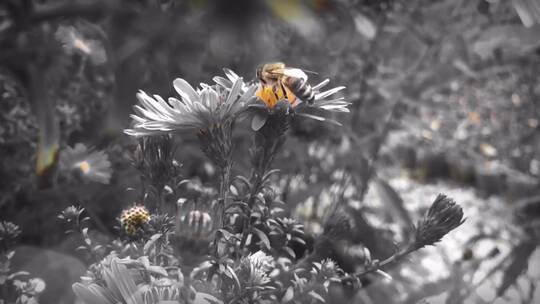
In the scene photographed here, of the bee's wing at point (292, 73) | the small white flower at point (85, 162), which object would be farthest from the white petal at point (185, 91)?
the small white flower at point (85, 162)

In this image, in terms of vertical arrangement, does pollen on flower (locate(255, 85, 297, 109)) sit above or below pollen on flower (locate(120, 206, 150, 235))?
above

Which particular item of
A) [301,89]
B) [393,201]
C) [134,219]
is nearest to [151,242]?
[134,219]

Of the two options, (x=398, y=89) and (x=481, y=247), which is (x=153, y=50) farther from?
(x=481, y=247)

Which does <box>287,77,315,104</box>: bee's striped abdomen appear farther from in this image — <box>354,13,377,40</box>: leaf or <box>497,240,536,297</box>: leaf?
<box>497,240,536,297</box>: leaf

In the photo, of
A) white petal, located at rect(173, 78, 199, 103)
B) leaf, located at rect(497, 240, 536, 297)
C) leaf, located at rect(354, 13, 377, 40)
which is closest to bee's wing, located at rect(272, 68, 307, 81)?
white petal, located at rect(173, 78, 199, 103)

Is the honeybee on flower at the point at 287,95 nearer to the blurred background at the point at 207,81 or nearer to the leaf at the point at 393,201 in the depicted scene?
the blurred background at the point at 207,81

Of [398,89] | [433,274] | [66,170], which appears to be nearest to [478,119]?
[433,274]
